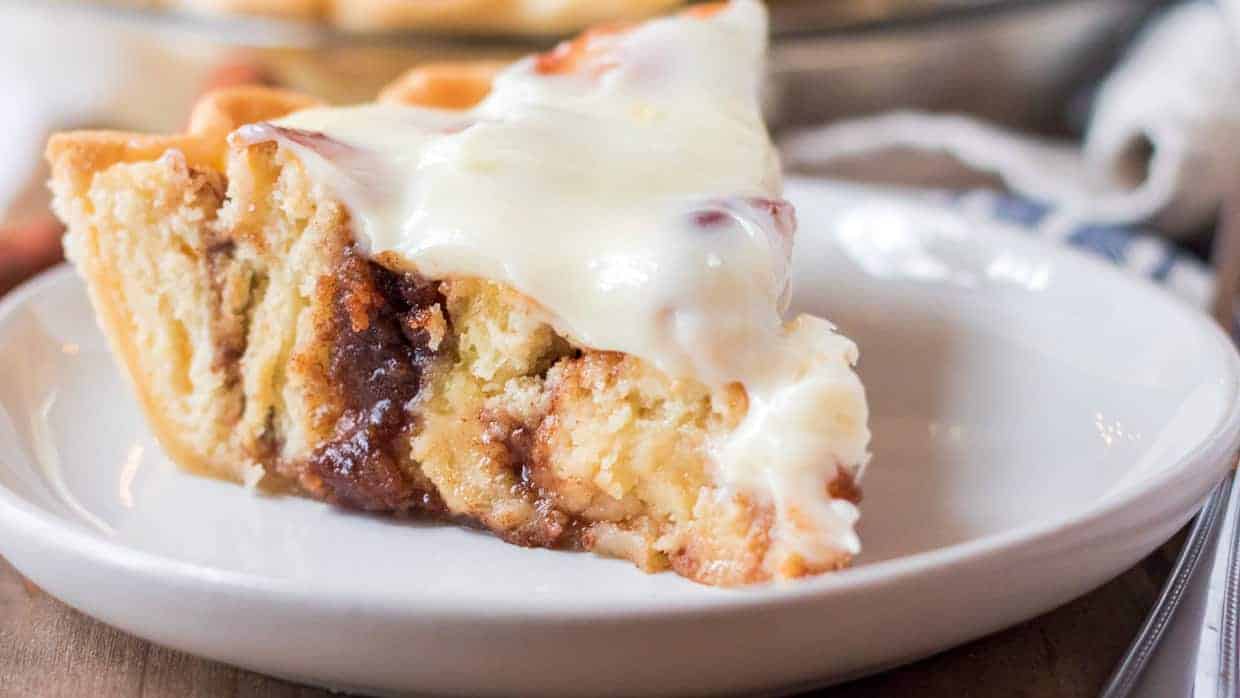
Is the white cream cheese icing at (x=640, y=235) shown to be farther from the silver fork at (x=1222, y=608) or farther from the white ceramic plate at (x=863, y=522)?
the silver fork at (x=1222, y=608)

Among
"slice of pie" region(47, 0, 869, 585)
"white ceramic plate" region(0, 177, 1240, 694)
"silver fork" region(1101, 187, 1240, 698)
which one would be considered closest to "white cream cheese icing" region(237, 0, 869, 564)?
"slice of pie" region(47, 0, 869, 585)

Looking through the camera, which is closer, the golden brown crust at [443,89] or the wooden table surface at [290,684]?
the wooden table surface at [290,684]

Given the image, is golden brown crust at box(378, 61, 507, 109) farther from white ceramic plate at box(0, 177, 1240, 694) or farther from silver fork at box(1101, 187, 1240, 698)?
silver fork at box(1101, 187, 1240, 698)

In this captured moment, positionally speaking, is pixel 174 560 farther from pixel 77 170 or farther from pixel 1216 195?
pixel 1216 195

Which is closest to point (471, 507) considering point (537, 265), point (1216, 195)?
point (537, 265)

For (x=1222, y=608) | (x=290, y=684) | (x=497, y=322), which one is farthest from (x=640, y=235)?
(x=1222, y=608)

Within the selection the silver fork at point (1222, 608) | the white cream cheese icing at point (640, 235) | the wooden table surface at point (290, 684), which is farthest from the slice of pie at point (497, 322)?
the silver fork at point (1222, 608)

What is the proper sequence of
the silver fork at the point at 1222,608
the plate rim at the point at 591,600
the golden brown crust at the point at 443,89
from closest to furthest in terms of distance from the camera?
1. the plate rim at the point at 591,600
2. the silver fork at the point at 1222,608
3. the golden brown crust at the point at 443,89

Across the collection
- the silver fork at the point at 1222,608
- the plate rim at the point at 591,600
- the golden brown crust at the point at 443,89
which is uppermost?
the golden brown crust at the point at 443,89
